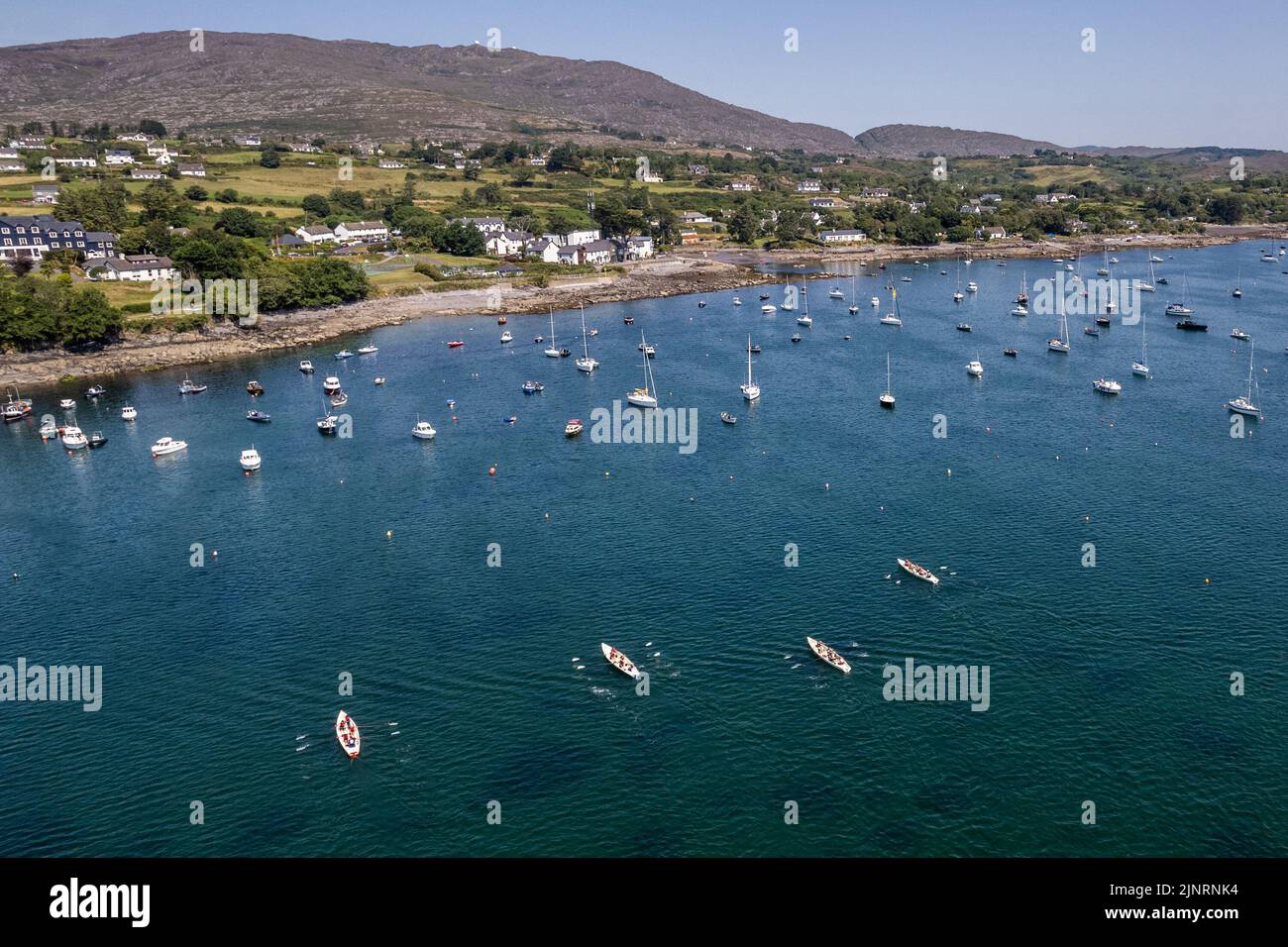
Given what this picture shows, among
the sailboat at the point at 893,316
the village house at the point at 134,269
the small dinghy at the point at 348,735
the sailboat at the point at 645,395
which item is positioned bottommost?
the small dinghy at the point at 348,735

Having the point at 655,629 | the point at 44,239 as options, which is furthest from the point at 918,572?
the point at 44,239

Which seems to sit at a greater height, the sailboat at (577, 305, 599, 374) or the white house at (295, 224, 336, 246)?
the white house at (295, 224, 336, 246)

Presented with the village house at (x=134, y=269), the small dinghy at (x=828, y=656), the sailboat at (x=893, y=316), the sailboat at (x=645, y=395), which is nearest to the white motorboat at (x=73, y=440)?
the sailboat at (x=645, y=395)

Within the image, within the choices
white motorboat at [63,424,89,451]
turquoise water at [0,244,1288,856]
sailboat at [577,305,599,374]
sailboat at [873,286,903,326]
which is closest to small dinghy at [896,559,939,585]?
turquoise water at [0,244,1288,856]

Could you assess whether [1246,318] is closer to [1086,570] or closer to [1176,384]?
[1176,384]

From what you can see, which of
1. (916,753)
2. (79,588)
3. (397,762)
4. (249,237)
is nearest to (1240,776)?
(916,753)

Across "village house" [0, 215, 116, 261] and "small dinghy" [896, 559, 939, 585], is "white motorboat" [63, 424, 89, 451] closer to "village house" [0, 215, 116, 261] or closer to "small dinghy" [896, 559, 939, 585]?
"small dinghy" [896, 559, 939, 585]

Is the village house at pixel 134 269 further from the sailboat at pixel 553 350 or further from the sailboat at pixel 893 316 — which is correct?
the sailboat at pixel 893 316
